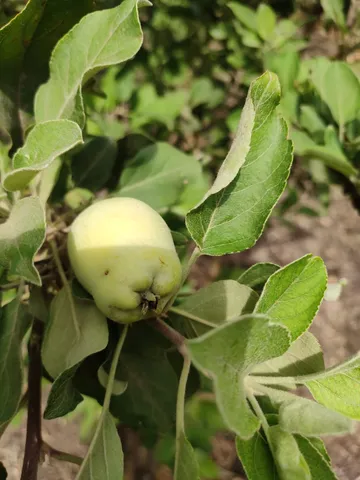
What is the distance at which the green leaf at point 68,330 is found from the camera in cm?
59

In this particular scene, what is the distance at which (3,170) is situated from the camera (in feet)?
2.23

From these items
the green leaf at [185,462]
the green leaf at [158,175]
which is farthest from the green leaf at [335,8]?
the green leaf at [185,462]

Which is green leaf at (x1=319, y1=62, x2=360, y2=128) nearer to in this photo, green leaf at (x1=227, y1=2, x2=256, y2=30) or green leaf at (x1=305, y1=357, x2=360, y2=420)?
green leaf at (x1=227, y1=2, x2=256, y2=30)

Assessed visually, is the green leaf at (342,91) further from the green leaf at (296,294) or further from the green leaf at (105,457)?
the green leaf at (105,457)

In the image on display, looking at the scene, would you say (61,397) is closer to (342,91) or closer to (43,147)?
(43,147)

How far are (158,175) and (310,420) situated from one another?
49cm

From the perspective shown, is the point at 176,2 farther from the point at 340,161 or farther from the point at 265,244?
the point at 265,244

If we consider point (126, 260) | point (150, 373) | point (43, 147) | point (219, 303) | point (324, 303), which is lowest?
point (324, 303)

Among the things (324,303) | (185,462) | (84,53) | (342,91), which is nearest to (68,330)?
(185,462)

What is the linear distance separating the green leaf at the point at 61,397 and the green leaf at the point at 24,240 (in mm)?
113

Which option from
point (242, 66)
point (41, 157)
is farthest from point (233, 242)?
point (242, 66)

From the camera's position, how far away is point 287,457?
0.46 metres

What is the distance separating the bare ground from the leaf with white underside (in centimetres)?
140

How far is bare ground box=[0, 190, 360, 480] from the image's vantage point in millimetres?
1853
